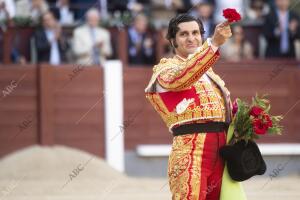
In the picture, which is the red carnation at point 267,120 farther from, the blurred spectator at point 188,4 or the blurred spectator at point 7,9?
the blurred spectator at point 188,4

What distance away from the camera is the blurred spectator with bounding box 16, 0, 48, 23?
414 inches

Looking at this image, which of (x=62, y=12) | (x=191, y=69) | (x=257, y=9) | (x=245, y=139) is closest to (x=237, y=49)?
(x=257, y=9)

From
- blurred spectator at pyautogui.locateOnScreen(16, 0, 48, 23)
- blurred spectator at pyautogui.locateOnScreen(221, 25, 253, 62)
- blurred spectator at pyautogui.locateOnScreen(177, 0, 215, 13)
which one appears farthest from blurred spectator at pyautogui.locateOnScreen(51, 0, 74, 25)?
blurred spectator at pyautogui.locateOnScreen(221, 25, 253, 62)

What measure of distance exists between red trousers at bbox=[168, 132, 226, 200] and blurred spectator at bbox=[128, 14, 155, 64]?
6.39 meters

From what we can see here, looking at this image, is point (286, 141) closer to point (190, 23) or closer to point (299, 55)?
point (299, 55)

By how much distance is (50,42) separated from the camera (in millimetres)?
10297

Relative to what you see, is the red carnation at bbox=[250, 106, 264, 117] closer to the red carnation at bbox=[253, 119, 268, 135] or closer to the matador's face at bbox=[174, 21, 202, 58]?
the red carnation at bbox=[253, 119, 268, 135]

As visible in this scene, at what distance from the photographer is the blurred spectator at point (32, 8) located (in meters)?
10.5

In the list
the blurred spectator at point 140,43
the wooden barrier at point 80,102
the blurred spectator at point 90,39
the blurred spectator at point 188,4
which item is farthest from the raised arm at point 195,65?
the blurred spectator at point 188,4

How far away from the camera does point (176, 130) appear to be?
14.1 ft

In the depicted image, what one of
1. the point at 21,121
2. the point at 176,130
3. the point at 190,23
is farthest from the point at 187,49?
the point at 21,121

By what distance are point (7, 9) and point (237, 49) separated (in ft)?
9.13

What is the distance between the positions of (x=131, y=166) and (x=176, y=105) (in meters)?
6.78

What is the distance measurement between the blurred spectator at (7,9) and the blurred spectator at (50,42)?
15.1 inches
